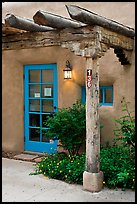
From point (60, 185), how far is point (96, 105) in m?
1.50

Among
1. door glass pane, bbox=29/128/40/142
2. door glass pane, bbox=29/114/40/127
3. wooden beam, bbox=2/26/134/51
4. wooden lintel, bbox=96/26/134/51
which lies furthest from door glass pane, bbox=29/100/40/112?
wooden lintel, bbox=96/26/134/51

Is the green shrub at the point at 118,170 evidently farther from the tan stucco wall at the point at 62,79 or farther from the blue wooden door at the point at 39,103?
the blue wooden door at the point at 39,103

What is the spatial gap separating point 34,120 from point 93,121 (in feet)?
9.71

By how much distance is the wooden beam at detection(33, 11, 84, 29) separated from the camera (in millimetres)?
4309

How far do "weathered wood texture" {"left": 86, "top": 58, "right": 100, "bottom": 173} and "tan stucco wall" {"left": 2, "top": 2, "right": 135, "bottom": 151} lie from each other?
1.55 m

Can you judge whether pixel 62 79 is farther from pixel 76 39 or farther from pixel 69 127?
pixel 76 39

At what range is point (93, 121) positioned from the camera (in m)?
4.82

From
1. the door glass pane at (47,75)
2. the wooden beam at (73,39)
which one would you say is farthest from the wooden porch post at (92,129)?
the door glass pane at (47,75)

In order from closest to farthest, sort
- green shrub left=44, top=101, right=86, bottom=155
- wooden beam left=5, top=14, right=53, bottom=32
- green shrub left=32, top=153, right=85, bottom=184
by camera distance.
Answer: wooden beam left=5, top=14, right=53, bottom=32 → green shrub left=32, top=153, right=85, bottom=184 → green shrub left=44, top=101, right=86, bottom=155

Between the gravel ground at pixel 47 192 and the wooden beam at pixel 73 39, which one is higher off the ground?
the wooden beam at pixel 73 39

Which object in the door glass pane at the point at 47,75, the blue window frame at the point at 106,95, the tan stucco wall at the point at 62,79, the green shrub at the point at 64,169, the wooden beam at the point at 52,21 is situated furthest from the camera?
the door glass pane at the point at 47,75

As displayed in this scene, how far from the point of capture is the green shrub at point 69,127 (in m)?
6.06

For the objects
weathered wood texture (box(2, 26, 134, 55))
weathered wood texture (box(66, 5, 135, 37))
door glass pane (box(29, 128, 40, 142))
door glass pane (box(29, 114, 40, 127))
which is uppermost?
weathered wood texture (box(66, 5, 135, 37))

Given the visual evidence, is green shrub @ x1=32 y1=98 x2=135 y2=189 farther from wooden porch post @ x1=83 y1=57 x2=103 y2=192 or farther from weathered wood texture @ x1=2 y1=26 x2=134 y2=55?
weathered wood texture @ x1=2 y1=26 x2=134 y2=55
